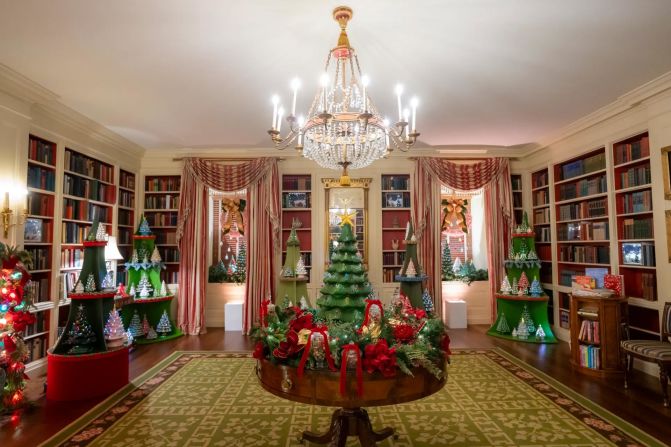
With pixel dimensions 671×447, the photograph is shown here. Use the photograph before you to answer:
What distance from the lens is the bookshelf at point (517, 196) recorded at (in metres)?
7.05

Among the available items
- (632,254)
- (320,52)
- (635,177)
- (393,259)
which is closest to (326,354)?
(320,52)

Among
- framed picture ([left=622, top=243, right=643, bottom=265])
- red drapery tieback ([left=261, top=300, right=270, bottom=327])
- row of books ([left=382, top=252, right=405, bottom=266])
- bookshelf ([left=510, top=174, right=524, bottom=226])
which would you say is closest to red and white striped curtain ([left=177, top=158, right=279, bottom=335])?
row of books ([left=382, top=252, right=405, bottom=266])

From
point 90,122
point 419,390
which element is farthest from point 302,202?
point 419,390

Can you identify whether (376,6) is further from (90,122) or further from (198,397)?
(90,122)

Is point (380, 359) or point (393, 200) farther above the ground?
point (393, 200)

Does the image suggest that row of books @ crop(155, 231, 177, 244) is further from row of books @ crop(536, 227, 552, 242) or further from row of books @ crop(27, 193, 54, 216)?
row of books @ crop(536, 227, 552, 242)

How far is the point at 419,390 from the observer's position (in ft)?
6.81

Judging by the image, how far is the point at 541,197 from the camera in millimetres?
6676

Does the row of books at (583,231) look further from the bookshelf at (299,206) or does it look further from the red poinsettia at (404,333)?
the red poinsettia at (404,333)

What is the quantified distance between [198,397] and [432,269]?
13.9 ft

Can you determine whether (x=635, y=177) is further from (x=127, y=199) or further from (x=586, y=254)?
(x=127, y=199)

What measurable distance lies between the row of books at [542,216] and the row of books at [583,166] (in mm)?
631

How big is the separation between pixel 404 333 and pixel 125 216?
5948 millimetres

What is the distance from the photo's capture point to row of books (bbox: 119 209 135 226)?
6.48m
